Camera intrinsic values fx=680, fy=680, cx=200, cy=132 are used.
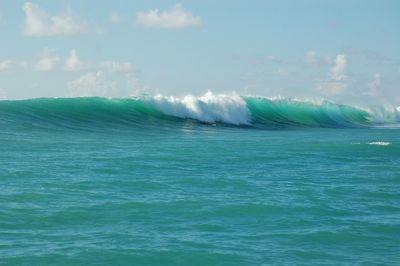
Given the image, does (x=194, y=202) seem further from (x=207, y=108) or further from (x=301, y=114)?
(x=301, y=114)

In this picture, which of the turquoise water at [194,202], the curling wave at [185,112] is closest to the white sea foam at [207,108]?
the curling wave at [185,112]

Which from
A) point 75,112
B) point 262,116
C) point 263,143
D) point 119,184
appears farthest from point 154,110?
point 119,184

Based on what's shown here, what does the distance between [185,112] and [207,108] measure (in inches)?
108

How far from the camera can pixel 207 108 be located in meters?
44.5

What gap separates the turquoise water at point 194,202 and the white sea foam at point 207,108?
16246mm

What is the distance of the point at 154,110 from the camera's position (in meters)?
39.8

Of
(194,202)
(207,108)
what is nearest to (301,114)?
(207,108)

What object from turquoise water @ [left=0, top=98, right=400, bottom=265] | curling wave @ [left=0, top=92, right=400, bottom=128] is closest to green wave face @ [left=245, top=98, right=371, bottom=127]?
curling wave @ [left=0, top=92, right=400, bottom=128]

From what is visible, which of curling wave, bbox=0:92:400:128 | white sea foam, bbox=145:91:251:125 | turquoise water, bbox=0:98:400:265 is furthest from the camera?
white sea foam, bbox=145:91:251:125

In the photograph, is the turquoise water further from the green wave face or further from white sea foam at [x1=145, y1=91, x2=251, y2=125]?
the green wave face

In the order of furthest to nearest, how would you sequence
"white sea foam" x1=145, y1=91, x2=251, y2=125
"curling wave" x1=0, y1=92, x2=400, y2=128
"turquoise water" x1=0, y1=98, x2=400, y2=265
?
"white sea foam" x1=145, y1=91, x2=251, y2=125 → "curling wave" x1=0, y1=92, x2=400, y2=128 → "turquoise water" x1=0, y1=98, x2=400, y2=265

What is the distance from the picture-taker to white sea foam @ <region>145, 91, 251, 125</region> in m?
41.6

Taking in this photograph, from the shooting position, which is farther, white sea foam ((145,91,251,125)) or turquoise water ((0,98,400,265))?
white sea foam ((145,91,251,125))

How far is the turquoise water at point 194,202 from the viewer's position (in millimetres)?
8852
